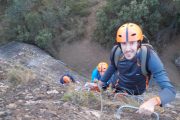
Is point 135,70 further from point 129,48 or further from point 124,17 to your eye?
point 124,17

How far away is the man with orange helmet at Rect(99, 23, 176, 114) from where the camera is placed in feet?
14.5

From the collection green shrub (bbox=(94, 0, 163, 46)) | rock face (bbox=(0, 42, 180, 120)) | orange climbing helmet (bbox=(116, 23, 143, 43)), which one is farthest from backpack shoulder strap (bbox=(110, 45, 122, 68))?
green shrub (bbox=(94, 0, 163, 46))

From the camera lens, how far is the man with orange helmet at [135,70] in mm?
4434

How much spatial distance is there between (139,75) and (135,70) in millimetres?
72

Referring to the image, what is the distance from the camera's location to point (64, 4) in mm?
28094

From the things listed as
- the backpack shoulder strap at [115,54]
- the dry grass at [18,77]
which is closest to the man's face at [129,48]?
the backpack shoulder strap at [115,54]

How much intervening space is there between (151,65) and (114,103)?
650 mm

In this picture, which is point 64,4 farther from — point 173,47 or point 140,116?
point 140,116

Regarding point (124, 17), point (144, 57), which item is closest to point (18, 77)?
point (144, 57)

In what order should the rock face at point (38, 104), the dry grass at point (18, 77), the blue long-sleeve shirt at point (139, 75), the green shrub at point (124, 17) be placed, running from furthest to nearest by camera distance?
the green shrub at point (124, 17) < the dry grass at point (18, 77) < the blue long-sleeve shirt at point (139, 75) < the rock face at point (38, 104)

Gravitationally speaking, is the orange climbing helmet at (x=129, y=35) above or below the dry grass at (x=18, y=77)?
above

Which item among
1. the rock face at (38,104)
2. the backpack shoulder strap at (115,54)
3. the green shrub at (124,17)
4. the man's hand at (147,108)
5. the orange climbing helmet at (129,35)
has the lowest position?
the green shrub at (124,17)

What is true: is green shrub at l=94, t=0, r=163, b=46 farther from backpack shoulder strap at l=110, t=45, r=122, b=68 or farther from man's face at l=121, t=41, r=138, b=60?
man's face at l=121, t=41, r=138, b=60

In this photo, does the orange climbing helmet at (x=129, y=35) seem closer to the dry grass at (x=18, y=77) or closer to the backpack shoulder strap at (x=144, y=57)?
the backpack shoulder strap at (x=144, y=57)
